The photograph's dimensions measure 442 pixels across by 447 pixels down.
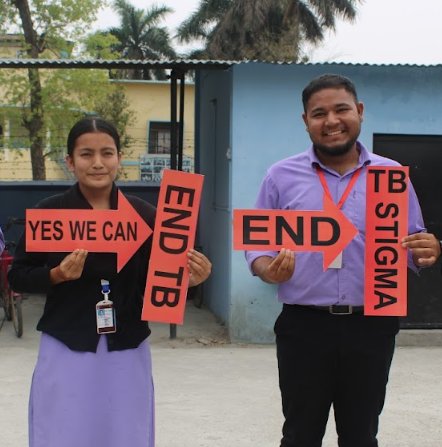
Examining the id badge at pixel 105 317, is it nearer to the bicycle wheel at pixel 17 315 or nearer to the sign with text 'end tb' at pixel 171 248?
the sign with text 'end tb' at pixel 171 248

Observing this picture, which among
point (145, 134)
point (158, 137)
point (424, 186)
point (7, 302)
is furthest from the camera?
point (158, 137)

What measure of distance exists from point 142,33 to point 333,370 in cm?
4246

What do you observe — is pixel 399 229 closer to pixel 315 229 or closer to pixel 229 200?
pixel 315 229

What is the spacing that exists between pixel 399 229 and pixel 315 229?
1.10 ft

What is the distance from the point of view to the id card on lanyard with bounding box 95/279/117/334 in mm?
2670

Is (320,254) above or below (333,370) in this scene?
above

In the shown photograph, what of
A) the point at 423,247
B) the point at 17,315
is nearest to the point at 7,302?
the point at 17,315

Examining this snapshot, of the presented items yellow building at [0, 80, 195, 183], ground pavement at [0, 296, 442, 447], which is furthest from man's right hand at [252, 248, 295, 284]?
yellow building at [0, 80, 195, 183]

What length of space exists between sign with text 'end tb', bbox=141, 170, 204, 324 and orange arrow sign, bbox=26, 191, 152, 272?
0.37 feet

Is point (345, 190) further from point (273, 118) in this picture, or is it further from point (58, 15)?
point (58, 15)

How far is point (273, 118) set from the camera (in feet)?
23.1

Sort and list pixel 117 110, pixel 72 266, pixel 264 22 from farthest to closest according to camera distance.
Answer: pixel 264 22 < pixel 117 110 < pixel 72 266

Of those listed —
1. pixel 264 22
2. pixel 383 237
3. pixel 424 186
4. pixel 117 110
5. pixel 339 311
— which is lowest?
pixel 339 311

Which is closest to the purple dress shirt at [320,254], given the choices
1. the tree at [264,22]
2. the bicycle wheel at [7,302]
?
the bicycle wheel at [7,302]
